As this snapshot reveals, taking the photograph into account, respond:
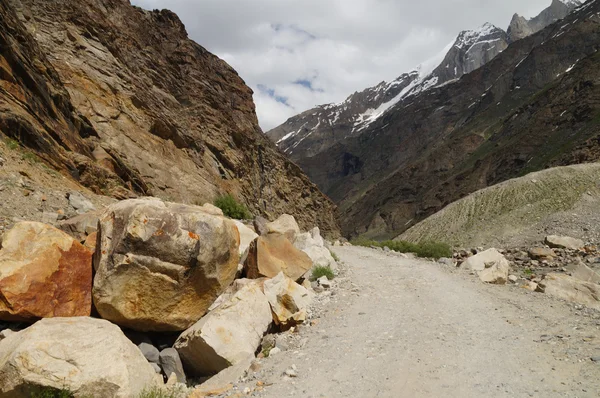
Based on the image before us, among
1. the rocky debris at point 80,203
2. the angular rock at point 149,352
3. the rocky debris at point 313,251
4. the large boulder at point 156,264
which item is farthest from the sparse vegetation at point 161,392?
the rocky debris at point 80,203

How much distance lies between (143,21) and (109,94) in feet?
71.9

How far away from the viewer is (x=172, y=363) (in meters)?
7.24

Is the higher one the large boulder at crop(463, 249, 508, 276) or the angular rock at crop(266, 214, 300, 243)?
the angular rock at crop(266, 214, 300, 243)

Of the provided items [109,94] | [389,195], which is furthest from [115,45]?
[389,195]

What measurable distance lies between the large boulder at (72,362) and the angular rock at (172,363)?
85 centimetres

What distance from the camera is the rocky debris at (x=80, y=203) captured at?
1188 cm

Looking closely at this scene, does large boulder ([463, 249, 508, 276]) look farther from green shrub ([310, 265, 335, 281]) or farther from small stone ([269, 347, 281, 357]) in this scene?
small stone ([269, 347, 281, 357])

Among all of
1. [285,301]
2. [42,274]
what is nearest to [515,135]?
[285,301]

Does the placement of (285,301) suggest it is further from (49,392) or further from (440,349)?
(49,392)

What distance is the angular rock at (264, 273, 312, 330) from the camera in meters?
8.62

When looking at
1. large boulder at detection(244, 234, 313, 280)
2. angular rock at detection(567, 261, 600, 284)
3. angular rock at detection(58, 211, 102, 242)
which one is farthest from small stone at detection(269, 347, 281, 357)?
angular rock at detection(567, 261, 600, 284)

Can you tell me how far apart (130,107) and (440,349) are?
100.0 ft

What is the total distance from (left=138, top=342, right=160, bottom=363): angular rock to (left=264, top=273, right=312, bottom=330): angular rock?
2.64 meters

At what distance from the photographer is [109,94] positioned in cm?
2884
